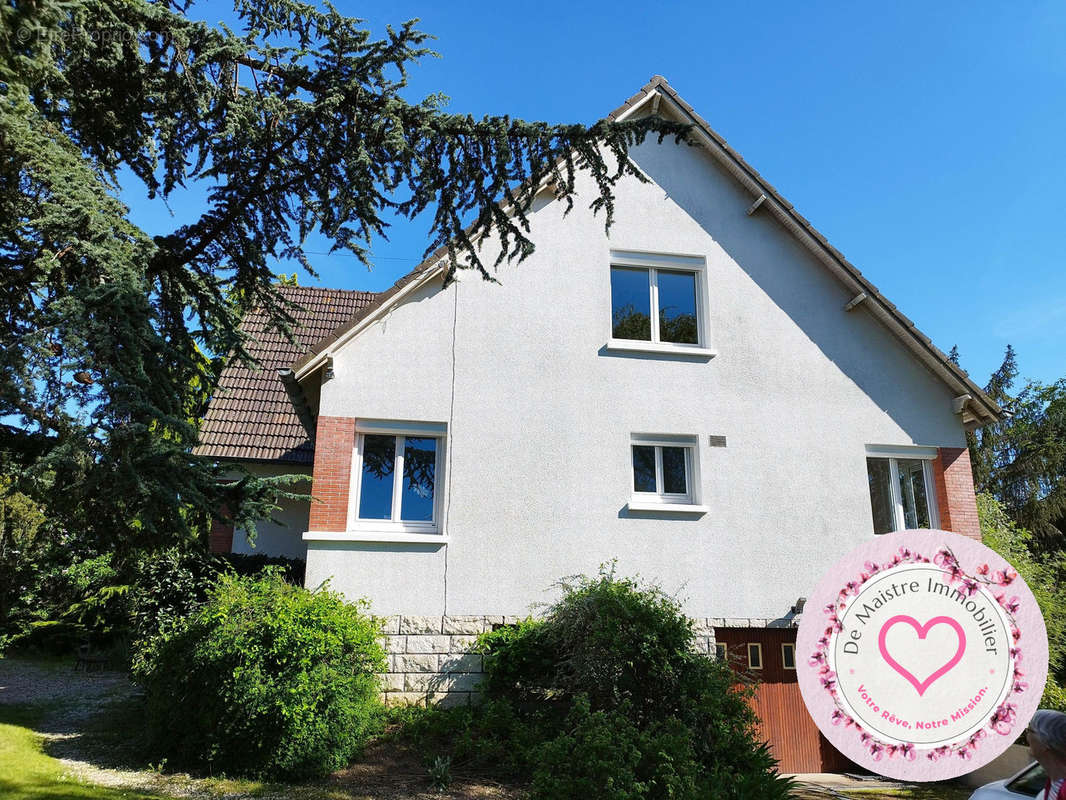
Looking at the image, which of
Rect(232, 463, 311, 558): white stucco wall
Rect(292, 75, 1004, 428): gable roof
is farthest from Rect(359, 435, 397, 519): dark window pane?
Rect(292, 75, 1004, 428): gable roof

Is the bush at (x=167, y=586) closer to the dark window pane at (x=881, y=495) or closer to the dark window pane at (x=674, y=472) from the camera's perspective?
the dark window pane at (x=674, y=472)

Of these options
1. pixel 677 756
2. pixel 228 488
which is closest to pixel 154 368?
pixel 228 488

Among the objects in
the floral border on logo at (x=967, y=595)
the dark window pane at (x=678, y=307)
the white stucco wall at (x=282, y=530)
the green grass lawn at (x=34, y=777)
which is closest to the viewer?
the floral border on logo at (x=967, y=595)

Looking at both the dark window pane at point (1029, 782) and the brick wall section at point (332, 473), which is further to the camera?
the brick wall section at point (332, 473)

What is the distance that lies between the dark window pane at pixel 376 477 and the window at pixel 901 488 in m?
7.55

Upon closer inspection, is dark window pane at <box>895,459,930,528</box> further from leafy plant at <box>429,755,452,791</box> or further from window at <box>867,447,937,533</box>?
leafy plant at <box>429,755,452,791</box>

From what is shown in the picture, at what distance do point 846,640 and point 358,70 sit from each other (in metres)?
6.67

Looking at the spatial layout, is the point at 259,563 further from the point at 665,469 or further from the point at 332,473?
the point at 665,469

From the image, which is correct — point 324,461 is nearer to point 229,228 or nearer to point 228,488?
point 228,488

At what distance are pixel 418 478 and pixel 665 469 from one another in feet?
12.4

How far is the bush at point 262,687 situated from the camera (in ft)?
24.5

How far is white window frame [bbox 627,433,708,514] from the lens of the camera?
10852 mm

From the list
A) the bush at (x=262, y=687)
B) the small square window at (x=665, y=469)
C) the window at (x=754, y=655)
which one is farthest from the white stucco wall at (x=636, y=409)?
the bush at (x=262, y=687)

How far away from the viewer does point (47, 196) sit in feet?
22.8
